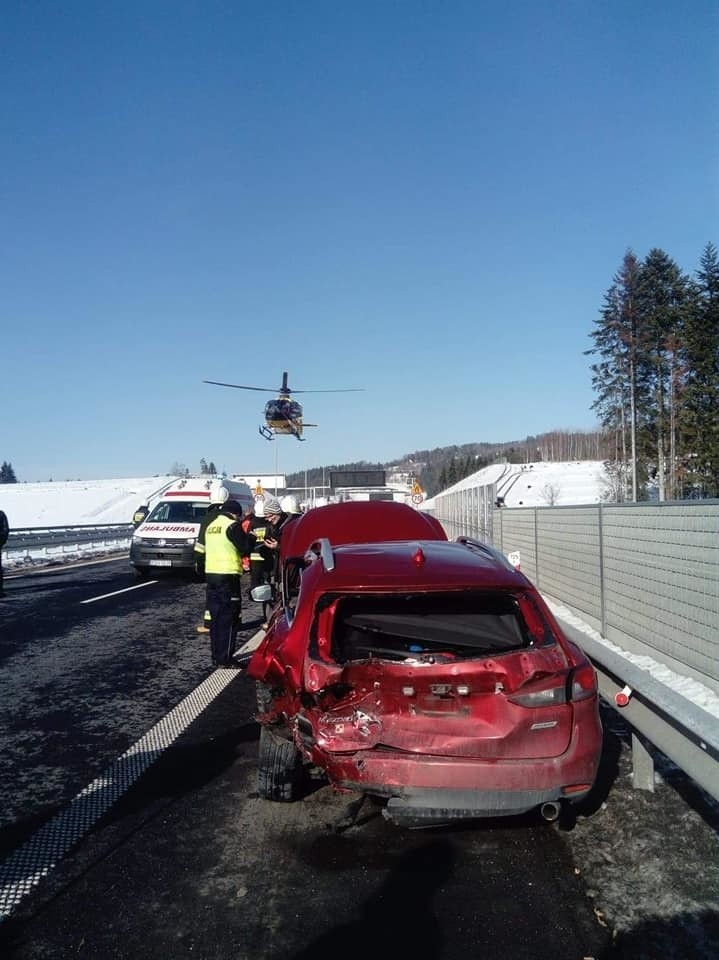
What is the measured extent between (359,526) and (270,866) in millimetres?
4558

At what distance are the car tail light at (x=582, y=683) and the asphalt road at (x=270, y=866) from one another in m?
0.77

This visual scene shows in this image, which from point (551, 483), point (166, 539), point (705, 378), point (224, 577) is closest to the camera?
point (224, 577)

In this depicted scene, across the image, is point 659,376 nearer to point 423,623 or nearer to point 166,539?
point 166,539

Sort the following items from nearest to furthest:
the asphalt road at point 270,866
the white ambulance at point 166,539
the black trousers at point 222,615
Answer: the asphalt road at point 270,866
the black trousers at point 222,615
the white ambulance at point 166,539

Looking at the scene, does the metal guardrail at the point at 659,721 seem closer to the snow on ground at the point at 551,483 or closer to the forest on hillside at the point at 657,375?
the forest on hillside at the point at 657,375

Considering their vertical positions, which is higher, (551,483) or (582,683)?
(551,483)

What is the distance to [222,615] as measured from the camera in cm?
847

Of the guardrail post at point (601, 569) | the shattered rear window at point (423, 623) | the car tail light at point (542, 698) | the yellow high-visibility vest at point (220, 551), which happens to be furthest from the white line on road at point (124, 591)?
the car tail light at point (542, 698)

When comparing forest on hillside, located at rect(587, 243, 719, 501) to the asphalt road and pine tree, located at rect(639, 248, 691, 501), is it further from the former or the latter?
the asphalt road

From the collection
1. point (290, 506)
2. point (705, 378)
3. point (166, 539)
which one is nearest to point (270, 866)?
point (290, 506)

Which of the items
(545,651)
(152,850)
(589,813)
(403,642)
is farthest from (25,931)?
(589,813)

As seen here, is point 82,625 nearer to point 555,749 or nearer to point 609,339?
point 555,749

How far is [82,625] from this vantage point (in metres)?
11.4

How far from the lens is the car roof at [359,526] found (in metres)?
8.00
